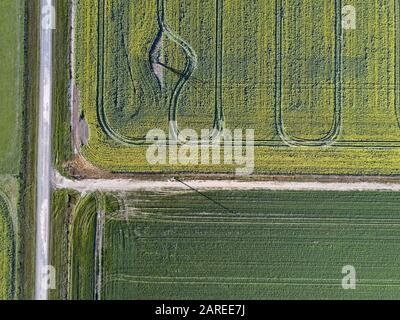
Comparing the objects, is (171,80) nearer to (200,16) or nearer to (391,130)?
(200,16)

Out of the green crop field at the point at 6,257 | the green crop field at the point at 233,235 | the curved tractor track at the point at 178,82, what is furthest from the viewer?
the curved tractor track at the point at 178,82

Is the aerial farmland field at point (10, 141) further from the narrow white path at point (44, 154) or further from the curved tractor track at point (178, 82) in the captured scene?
the curved tractor track at point (178, 82)

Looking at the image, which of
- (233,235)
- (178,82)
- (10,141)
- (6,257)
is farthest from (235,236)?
(10,141)

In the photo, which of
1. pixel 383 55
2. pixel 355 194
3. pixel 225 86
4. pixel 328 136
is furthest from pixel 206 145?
pixel 383 55

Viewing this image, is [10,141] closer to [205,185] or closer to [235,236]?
[205,185]

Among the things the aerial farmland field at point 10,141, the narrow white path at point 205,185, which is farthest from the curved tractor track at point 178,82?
the aerial farmland field at point 10,141

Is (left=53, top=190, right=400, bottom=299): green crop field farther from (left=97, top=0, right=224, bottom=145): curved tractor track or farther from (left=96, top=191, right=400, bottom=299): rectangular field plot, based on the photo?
(left=97, top=0, right=224, bottom=145): curved tractor track
